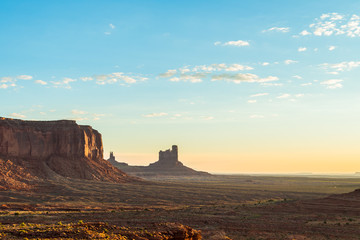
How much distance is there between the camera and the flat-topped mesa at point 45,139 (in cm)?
8712

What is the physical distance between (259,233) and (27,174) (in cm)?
6677

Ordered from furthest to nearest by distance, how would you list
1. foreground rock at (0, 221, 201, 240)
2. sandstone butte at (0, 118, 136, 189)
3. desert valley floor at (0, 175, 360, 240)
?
sandstone butte at (0, 118, 136, 189) < desert valley floor at (0, 175, 360, 240) < foreground rock at (0, 221, 201, 240)

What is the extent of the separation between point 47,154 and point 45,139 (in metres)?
4.26

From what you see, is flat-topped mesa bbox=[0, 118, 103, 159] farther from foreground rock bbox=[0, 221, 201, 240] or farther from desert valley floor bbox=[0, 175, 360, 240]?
foreground rock bbox=[0, 221, 201, 240]

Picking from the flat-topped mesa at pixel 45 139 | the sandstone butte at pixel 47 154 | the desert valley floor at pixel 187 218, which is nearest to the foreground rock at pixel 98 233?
the desert valley floor at pixel 187 218

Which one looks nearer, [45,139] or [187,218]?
[187,218]

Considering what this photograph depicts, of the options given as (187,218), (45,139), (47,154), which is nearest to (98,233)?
(187,218)

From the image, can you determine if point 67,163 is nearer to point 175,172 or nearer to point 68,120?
point 68,120

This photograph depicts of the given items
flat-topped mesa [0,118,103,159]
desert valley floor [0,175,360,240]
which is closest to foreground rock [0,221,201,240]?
desert valley floor [0,175,360,240]

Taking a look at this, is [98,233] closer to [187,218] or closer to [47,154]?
[187,218]

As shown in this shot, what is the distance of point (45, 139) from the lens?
315ft

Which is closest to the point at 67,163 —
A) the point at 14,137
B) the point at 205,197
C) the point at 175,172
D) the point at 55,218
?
the point at 14,137

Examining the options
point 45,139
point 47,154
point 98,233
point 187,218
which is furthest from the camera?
point 45,139

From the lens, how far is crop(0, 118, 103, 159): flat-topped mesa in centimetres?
8712
